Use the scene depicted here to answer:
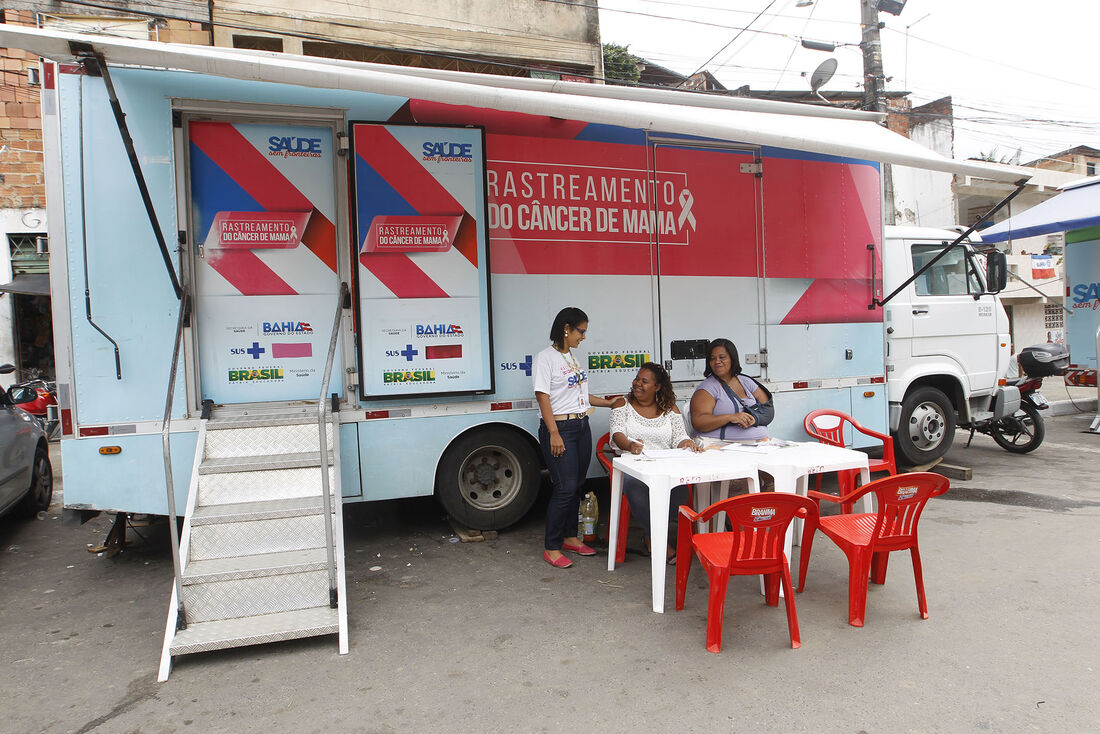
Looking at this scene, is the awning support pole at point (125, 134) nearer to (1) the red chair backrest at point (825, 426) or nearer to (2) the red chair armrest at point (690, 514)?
(2) the red chair armrest at point (690, 514)

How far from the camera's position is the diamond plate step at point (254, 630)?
3314 millimetres

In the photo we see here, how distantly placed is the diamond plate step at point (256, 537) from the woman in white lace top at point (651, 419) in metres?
1.84

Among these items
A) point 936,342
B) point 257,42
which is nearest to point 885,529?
point 936,342

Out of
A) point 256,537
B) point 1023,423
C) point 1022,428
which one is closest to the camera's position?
point 256,537

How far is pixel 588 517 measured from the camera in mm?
4918

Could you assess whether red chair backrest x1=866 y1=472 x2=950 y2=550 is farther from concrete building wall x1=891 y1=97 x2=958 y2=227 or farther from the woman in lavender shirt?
concrete building wall x1=891 y1=97 x2=958 y2=227

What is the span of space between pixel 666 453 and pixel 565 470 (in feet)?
2.13

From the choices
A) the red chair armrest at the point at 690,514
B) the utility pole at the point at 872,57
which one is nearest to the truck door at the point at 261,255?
the red chair armrest at the point at 690,514

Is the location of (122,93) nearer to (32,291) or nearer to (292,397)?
(292,397)

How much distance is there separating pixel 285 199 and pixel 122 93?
3.44 feet

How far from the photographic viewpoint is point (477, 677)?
125 inches

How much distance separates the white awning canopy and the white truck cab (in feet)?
5.08

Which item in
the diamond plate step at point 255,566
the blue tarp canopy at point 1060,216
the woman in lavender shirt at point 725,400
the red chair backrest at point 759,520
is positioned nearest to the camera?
the red chair backrest at point 759,520

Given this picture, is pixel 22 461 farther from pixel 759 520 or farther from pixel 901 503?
pixel 901 503
